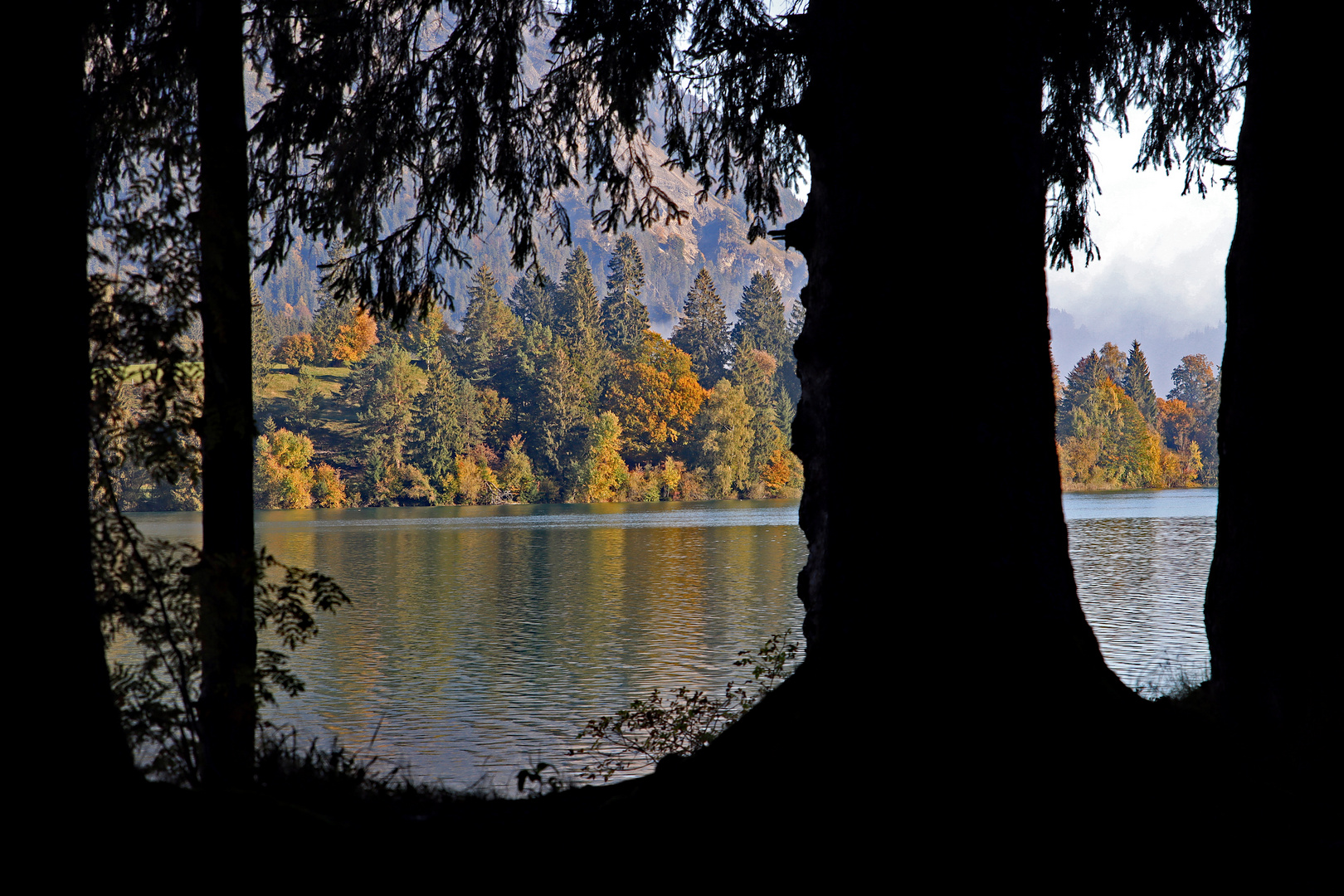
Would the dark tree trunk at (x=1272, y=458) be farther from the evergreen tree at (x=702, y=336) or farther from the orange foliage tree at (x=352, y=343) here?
the evergreen tree at (x=702, y=336)

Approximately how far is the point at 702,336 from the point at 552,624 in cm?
7162

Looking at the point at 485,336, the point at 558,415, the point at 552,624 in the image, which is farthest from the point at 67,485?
the point at 485,336

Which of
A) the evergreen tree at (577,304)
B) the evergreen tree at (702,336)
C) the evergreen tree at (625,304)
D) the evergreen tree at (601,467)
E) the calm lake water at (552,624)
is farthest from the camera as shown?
the evergreen tree at (702,336)

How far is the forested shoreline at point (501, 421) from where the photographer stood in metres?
64.8

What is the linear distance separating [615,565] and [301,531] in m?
18.8

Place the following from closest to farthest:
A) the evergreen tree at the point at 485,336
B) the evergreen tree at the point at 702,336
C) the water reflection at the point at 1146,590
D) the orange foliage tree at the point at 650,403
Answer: the water reflection at the point at 1146,590 < the orange foliage tree at the point at 650,403 < the evergreen tree at the point at 485,336 < the evergreen tree at the point at 702,336

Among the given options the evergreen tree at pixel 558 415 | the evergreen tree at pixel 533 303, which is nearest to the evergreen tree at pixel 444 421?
the evergreen tree at pixel 558 415

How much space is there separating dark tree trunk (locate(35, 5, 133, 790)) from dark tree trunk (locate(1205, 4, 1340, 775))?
4.07 m

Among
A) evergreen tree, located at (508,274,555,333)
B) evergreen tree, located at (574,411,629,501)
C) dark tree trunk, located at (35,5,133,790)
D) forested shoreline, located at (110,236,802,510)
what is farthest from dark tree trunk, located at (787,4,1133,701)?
Answer: evergreen tree, located at (508,274,555,333)

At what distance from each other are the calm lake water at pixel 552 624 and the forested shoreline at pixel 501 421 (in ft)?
92.3

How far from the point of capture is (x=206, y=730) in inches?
169

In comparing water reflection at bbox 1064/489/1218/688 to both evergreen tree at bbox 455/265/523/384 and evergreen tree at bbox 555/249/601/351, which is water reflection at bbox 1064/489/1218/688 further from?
evergreen tree at bbox 555/249/601/351

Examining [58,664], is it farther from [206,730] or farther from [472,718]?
[472,718]

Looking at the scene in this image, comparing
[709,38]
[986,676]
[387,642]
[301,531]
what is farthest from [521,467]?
[986,676]
